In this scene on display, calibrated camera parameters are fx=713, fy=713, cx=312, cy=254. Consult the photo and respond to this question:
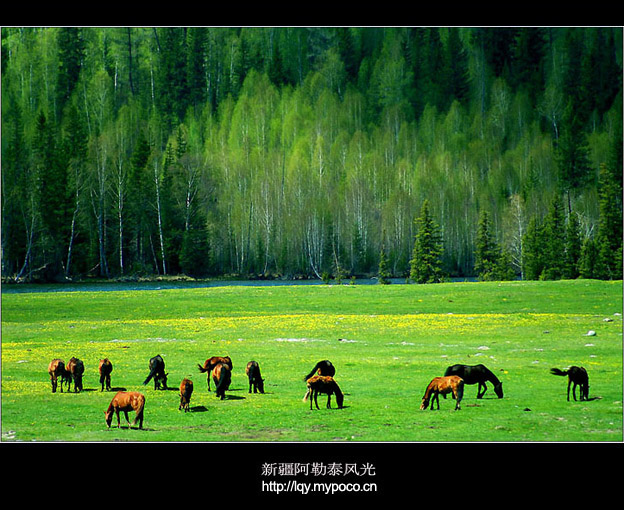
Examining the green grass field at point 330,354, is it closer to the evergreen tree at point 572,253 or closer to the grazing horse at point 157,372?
the grazing horse at point 157,372

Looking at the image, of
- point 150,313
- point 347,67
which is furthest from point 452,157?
point 150,313

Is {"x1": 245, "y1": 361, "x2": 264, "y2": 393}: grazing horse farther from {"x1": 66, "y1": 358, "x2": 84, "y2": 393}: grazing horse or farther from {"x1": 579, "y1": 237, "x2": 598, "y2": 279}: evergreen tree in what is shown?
{"x1": 579, "y1": 237, "x2": 598, "y2": 279}: evergreen tree

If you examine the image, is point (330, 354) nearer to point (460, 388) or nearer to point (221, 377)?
point (221, 377)

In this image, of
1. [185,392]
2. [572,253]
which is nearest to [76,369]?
[185,392]

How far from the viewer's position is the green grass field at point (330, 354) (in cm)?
1989

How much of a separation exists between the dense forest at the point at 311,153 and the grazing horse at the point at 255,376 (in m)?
34.6

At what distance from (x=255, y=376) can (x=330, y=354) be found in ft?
26.4

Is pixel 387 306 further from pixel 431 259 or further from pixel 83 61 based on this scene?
pixel 83 61

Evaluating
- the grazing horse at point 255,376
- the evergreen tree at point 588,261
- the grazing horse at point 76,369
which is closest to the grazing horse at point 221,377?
the grazing horse at point 255,376

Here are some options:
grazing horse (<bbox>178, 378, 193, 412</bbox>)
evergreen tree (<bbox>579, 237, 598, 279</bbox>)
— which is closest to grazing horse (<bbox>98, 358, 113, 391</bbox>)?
grazing horse (<bbox>178, 378, 193, 412</bbox>)

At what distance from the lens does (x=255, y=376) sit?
76.2 ft

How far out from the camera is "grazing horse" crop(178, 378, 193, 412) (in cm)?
2003

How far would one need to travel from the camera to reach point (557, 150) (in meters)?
84.3

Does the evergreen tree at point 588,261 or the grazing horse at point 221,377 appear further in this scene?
the evergreen tree at point 588,261
